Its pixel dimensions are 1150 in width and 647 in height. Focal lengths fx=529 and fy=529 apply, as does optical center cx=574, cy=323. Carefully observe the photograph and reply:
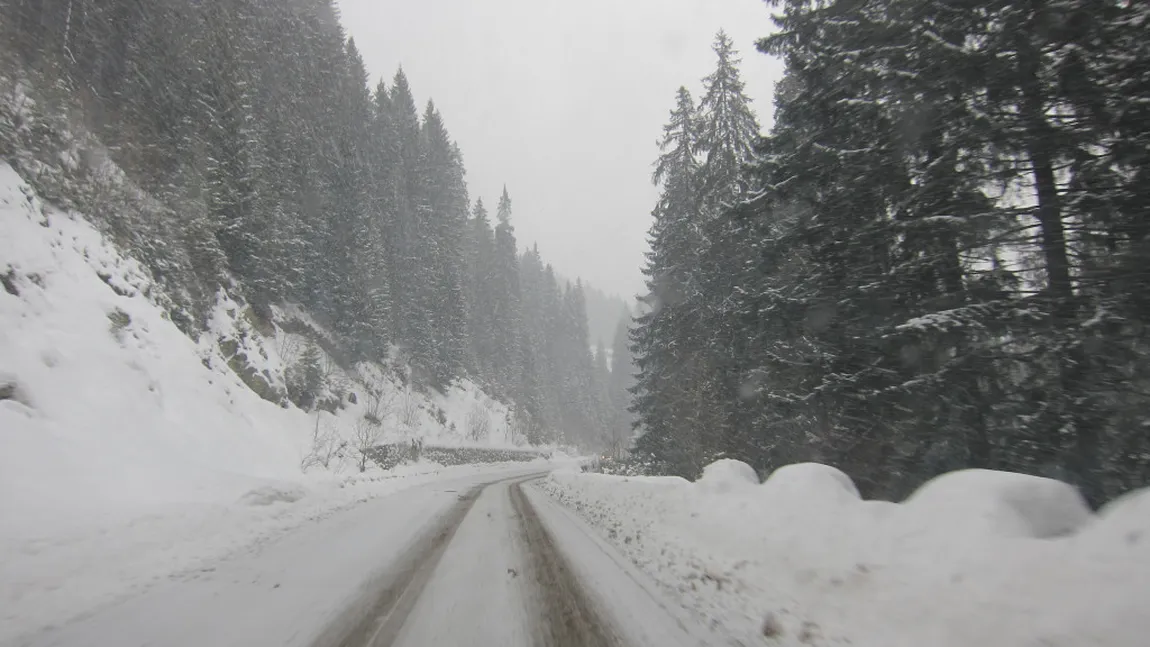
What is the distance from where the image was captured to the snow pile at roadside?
9.95ft

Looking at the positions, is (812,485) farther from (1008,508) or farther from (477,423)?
(477,423)

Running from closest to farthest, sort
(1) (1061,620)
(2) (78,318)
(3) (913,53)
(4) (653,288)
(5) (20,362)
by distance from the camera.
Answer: (1) (1061,620), (5) (20,362), (3) (913,53), (2) (78,318), (4) (653,288)

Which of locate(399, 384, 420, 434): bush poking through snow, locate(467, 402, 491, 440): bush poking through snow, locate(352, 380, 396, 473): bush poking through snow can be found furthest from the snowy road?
locate(467, 402, 491, 440): bush poking through snow

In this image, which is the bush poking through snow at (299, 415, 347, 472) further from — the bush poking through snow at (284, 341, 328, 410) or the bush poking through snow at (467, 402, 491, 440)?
the bush poking through snow at (467, 402, 491, 440)

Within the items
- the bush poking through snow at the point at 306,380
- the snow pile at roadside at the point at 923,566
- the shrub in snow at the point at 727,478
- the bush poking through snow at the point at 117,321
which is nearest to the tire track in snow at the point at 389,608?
the snow pile at roadside at the point at 923,566

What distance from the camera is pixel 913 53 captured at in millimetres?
8648

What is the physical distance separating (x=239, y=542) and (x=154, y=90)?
2443cm

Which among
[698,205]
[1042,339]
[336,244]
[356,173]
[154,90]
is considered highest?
[356,173]

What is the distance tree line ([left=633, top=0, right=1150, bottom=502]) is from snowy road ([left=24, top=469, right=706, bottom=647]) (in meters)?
5.64

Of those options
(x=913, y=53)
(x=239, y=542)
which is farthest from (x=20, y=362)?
(x=913, y=53)

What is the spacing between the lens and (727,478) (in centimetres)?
898

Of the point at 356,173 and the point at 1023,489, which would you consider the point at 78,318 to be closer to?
the point at 1023,489

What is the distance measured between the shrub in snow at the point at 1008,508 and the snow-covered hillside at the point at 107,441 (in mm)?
6995

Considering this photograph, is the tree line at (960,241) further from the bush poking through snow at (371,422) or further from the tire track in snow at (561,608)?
the bush poking through snow at (371,422)
